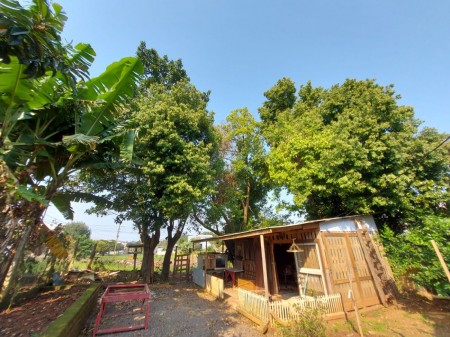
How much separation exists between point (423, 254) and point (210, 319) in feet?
28.1

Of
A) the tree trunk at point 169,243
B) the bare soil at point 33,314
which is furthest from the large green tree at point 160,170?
the bare soil at point 33,314

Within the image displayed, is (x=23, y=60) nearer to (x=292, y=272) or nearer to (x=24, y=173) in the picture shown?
(x=24, y=173)

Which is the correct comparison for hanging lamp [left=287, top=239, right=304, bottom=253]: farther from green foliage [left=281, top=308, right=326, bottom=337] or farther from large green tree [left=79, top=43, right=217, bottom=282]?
large green tree [left=79, top=43, right=217, bottom=282]

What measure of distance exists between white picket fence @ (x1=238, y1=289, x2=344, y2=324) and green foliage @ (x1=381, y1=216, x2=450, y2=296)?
10.6ft

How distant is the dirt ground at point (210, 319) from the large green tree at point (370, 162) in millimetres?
4523

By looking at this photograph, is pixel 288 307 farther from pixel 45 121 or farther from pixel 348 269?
pixel 45 121

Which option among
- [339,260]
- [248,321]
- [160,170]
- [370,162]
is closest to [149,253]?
[160,170]

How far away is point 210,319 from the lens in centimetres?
800

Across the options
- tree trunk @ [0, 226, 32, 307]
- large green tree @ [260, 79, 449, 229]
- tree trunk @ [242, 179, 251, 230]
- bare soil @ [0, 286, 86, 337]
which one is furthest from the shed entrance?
tree trunk @ [0, 226, 32, 307]

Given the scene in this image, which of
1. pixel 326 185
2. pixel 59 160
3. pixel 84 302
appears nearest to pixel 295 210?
pixel 326 185

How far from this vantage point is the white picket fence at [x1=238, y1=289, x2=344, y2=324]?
23.2 feet

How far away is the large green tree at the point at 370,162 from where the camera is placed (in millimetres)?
11203

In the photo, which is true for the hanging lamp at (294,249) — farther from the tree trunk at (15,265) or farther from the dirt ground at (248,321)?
the tree trunk at (15,265)

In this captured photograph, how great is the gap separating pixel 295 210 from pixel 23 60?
16188mm
